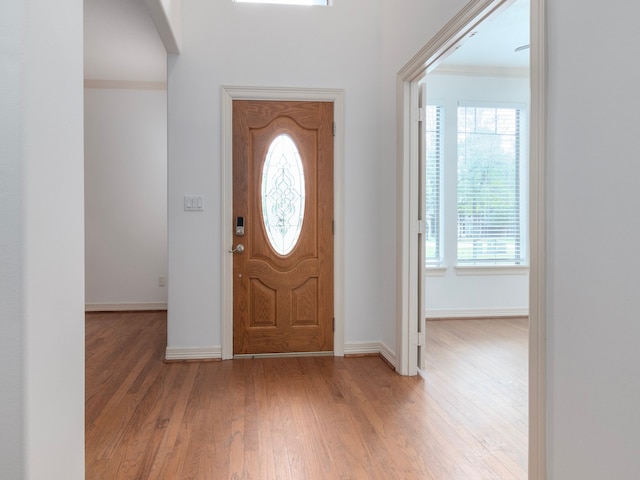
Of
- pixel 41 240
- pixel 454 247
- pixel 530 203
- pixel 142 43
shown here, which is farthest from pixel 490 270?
pixel 41 240

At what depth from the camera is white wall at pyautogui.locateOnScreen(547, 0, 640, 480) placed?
49.7 inches

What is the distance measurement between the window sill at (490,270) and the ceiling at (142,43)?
2253 mm

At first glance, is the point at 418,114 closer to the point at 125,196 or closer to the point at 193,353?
the point at 193,353

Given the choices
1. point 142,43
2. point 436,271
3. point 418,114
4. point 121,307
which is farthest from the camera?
point 121,307

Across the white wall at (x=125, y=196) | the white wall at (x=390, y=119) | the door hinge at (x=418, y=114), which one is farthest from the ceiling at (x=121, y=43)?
the door hinge at (x=418, y=114)

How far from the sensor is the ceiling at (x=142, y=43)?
3777 millimetres

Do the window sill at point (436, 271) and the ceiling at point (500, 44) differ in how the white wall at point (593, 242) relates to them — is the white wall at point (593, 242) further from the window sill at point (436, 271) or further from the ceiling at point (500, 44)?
the window sill at point (436, 271)

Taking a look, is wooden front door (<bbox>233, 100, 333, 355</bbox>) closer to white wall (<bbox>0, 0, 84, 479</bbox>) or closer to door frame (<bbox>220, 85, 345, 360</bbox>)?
door frame (<bbox>220, 85, 345, 360</bbox>)

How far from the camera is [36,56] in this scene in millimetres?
1176

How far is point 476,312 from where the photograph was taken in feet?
16.8

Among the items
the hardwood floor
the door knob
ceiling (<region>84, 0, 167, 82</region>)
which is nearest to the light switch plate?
the door knob

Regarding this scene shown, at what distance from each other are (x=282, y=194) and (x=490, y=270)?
9.02ft

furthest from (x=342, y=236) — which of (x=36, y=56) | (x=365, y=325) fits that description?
(x=36, y=56)

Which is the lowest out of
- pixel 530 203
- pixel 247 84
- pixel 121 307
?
pixel 121 307
